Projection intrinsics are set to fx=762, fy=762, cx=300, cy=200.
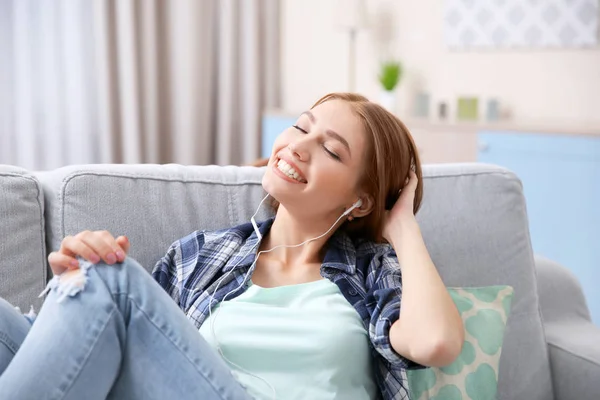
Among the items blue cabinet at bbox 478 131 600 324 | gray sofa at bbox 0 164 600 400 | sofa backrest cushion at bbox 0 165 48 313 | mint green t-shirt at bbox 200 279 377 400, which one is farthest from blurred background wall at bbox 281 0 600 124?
sofa backrest cushion at bbox 0 165 48 313

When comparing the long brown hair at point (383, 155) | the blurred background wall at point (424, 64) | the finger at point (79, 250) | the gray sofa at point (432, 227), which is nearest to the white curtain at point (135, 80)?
the blurred background wall at point (424, 64)

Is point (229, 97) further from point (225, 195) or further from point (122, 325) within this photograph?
point (122, 325)

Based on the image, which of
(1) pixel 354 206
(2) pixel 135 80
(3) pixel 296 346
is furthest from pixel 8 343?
(2) pixel 135 80

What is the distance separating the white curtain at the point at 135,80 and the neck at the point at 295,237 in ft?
7.90

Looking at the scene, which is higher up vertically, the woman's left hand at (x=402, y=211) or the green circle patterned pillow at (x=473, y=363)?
A: the woman's left hand at (x=402, y=211)

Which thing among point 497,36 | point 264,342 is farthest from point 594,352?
point 497,36

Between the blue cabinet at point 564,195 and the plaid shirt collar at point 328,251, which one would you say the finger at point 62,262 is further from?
the blue cabinet at point 564,195

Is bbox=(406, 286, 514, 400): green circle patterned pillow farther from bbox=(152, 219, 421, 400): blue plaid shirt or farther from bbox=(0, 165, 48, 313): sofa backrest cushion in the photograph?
bbox=(0, 165, 48, 313): sofa backrest cushion

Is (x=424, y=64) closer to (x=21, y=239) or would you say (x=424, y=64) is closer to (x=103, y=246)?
(x=21, y=239)

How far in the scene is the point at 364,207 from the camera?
164 cm

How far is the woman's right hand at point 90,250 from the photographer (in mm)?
1259

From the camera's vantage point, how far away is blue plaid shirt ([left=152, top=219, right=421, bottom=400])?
148 cm

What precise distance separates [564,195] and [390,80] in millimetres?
1182

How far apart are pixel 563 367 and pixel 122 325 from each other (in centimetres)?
101
